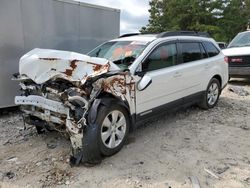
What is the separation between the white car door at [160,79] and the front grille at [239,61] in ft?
16.8

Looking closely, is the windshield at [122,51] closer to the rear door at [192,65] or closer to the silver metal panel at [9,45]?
the rear door at [192,65]

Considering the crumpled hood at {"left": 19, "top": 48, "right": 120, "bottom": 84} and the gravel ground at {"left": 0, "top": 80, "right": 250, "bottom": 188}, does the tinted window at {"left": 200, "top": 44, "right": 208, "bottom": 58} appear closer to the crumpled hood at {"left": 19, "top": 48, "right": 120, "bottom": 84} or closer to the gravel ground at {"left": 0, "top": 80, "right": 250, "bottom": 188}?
the gravel ground at {"left": 0, "top": 80, "right": 250, "bottom": 188}

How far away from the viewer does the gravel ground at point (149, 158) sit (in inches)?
138

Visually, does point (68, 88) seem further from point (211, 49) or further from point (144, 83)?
point (211, 49)

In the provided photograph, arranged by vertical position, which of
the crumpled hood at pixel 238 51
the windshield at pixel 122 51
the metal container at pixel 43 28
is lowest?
the crumpled hood at pixel 238 51

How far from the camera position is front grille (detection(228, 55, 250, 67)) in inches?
374

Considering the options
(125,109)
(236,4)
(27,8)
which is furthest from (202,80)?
(236,4)

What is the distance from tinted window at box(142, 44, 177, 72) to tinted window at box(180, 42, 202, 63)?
0.30 m

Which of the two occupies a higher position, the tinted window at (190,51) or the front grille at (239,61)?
the tinted window at (190,51)

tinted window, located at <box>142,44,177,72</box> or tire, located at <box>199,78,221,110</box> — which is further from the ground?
tinted window, located at <box>142,44,177,72</box>

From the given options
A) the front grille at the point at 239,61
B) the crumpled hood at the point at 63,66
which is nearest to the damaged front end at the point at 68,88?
the crumpled hood at the point at 63,66

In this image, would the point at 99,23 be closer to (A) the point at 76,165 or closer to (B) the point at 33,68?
(B) the point at 33,68

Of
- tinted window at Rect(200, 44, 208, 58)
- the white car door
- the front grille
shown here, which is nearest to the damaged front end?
the white car door

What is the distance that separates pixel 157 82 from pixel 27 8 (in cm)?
328
